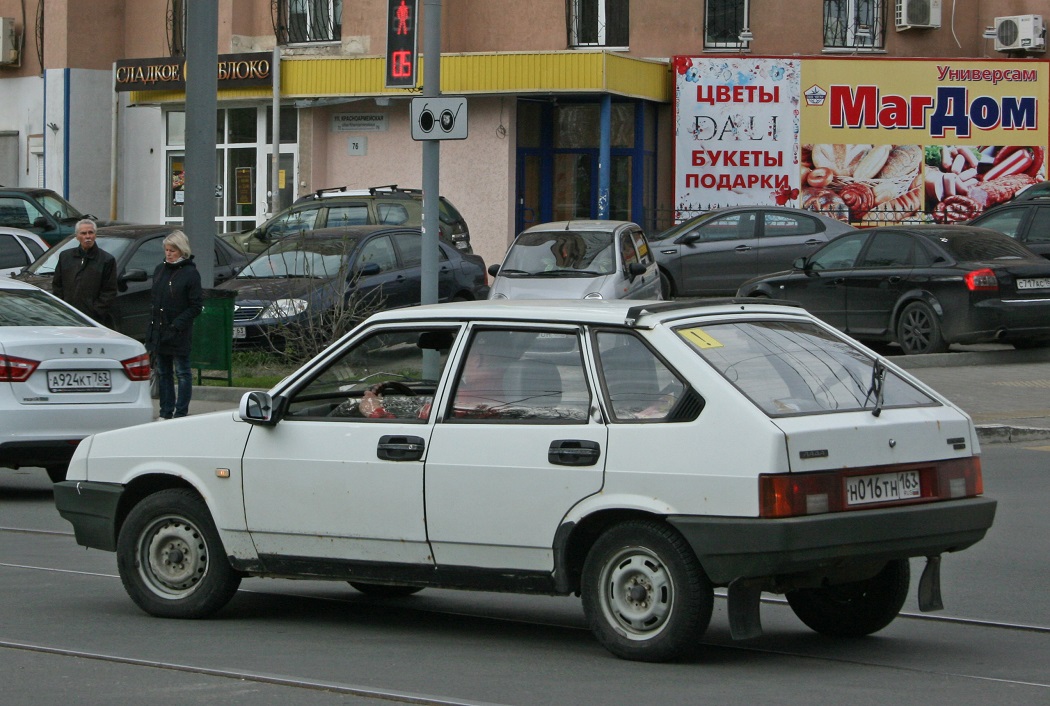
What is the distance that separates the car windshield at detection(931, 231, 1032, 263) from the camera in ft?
60.0

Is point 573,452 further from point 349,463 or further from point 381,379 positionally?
point 381,379

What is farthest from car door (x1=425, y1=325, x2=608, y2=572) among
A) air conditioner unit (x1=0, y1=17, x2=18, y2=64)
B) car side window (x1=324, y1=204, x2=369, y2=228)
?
air conditioner unit (x1=0, y1=17, x2=18, y2=64)

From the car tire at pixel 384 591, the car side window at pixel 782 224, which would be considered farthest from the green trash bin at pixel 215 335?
the car side window at pixel 782 224

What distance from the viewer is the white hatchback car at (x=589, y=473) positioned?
6.10 meters

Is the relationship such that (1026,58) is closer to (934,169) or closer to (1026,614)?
(934,169)

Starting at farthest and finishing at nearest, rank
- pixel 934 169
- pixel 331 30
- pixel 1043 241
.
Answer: pixel 331 30, pixel 934 169, pixel 1043 241

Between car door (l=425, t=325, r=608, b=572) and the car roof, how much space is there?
6 cm

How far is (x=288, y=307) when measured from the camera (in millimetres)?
17562

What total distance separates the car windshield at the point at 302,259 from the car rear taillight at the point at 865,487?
481 inches

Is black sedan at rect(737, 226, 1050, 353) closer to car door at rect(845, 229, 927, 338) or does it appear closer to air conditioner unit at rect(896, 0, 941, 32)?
car door at rect(845, 229, 927, 338)

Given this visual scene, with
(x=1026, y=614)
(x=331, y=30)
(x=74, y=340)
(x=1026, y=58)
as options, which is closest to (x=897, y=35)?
(x=1026, y=58)

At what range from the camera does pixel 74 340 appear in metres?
11.4

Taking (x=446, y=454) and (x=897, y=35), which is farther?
(x=897, y=35)

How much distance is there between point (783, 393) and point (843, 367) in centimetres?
48
